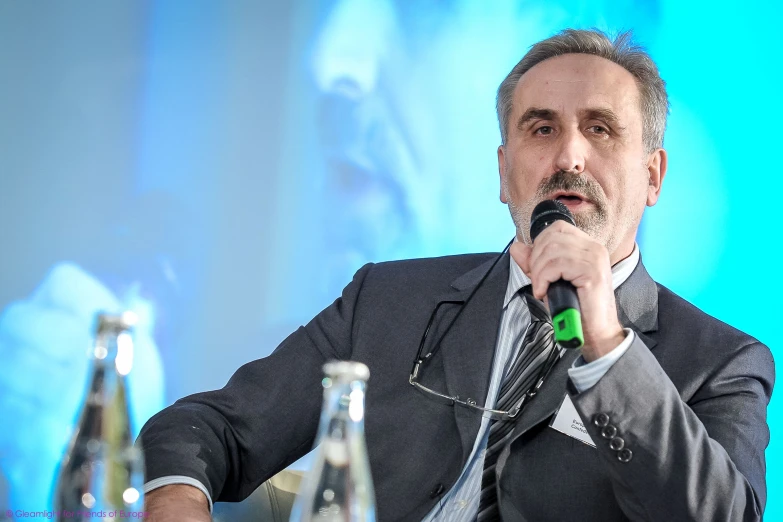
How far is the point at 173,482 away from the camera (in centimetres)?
144

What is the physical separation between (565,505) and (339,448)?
1.00m

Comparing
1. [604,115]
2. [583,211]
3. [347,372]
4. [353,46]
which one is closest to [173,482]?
[347,372]

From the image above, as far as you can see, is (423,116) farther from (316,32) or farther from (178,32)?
(178,32)

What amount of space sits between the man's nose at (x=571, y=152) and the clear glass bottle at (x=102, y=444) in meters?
1.30

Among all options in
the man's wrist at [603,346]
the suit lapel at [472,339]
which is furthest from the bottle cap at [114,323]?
the suit lapel at [472,339]

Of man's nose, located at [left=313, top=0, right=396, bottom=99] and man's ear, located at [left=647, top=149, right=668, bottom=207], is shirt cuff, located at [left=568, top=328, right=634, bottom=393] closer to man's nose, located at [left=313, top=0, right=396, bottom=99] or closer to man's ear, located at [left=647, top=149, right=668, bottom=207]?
man's ear, located at [left=647, top=149, right=668, bottom=207]

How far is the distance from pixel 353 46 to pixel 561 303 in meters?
2.24

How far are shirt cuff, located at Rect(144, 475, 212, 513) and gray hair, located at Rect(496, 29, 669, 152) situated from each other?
115 cm

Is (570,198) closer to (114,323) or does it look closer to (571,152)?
(571,152)

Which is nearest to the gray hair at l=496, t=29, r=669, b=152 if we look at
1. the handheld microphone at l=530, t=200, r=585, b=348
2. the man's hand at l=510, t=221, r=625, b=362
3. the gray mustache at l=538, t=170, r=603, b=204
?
the gray mustache at l=538, t=170, r=603, b=204

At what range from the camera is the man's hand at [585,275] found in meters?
1.29

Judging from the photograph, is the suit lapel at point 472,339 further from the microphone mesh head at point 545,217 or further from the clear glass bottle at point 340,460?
the clear glass bottle at point 340,460

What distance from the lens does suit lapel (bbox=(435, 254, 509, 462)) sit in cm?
175

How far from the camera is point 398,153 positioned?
125 inches
